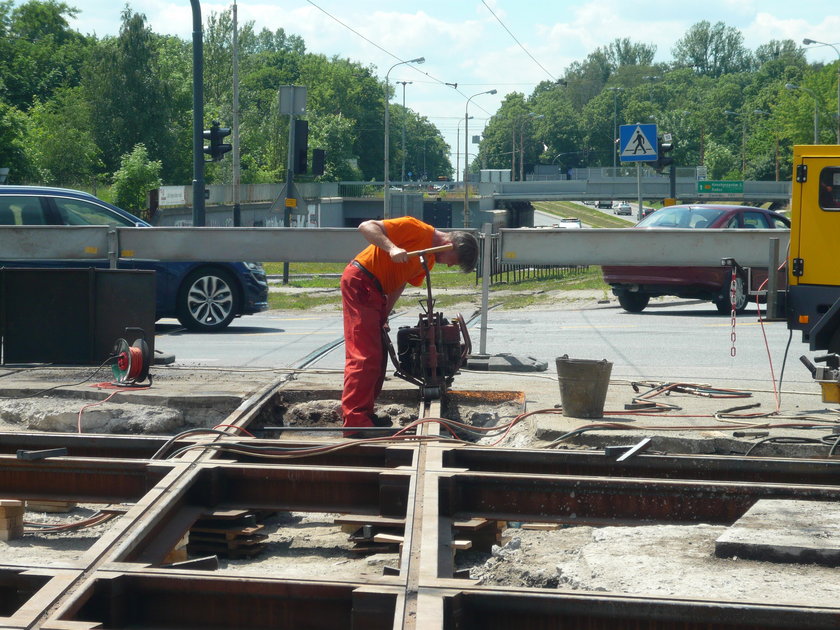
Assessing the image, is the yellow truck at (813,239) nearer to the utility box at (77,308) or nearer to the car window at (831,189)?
the car window at (831,189)

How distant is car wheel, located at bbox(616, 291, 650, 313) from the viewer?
57.6 ft

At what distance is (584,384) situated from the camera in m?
6.96

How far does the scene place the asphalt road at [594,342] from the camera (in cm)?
1016

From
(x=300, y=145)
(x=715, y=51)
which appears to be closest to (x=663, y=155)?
(x=300, y=145)

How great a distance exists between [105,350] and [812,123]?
80.9m

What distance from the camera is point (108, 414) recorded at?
7.61 meters

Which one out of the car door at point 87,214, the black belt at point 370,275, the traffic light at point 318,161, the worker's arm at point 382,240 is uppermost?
the traffic light at point 318,161

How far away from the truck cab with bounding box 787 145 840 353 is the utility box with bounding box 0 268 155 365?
5199 millimetres

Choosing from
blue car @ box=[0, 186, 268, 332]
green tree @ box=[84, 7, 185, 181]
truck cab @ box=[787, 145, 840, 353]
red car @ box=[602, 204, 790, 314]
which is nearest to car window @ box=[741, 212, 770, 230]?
red car @ box=[602, 204, 790, 314]

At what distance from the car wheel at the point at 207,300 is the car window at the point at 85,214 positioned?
3.76 ft

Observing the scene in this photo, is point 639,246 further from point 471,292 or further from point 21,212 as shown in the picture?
point 471,292

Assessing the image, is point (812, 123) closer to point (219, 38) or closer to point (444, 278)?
point (219, 38)

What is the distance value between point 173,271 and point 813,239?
8014 mm

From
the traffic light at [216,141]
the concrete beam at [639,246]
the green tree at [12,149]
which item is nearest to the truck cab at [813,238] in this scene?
the concrete beam at [639,246]
